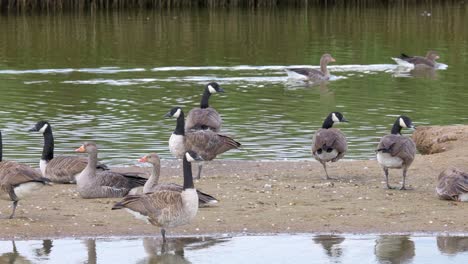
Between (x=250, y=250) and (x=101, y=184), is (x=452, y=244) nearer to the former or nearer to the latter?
(x=250, y=250)

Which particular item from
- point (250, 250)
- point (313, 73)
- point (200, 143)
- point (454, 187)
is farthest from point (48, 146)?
point (313, 73)

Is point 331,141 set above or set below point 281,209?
above

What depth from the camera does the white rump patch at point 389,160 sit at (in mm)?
14250

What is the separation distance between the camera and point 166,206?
1134 cm

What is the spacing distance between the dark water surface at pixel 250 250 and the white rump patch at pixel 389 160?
2474mm

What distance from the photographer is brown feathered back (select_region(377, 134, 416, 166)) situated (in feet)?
46.5

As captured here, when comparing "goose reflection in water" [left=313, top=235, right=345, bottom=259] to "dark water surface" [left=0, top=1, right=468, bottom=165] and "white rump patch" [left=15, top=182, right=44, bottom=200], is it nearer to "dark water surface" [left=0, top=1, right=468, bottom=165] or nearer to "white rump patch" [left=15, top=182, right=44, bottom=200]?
"white rump patch" [left=15, top=182, right=44, bottom=200]

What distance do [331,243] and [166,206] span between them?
6.05 ft

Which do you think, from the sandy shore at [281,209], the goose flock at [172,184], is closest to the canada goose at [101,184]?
the goose flock at [172,184]

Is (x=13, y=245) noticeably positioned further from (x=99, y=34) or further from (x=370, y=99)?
(x=99, y=34)

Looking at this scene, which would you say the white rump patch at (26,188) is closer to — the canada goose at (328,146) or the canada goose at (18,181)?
the canada goose at (18,181)

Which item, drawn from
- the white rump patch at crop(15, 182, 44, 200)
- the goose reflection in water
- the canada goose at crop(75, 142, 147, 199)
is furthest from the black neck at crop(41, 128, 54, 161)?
the goose reflection in water

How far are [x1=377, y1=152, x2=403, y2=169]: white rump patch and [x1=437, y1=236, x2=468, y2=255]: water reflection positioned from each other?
2521 millimetres

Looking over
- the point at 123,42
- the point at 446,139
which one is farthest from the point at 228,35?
the point at 446,139
